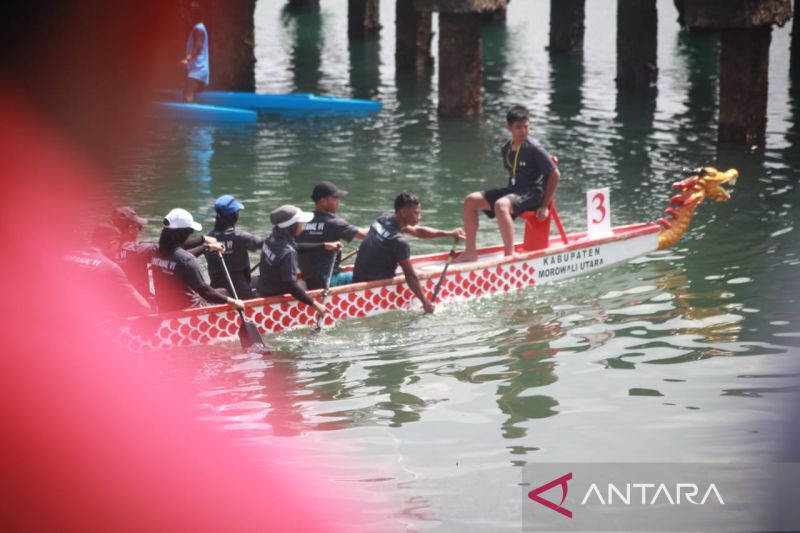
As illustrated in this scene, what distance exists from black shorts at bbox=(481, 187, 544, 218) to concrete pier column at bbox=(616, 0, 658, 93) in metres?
13.8

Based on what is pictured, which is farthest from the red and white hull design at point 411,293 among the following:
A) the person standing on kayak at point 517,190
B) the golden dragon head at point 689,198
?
the person standing on kayak at point 517,190

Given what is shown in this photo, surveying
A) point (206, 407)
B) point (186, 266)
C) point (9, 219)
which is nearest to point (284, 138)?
point (9, 219)

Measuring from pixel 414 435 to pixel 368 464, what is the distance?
2.12 feet

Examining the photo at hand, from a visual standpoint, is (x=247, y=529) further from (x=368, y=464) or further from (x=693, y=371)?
(x=693, y=371)

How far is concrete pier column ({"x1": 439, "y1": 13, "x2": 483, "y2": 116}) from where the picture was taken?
2172 cm

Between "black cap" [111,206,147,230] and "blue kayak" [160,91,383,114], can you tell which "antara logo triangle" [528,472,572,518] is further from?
"blue kayak" [160,91,383,114]

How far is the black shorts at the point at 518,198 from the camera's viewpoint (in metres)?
13.5

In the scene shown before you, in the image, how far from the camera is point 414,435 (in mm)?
9406

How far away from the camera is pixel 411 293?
12.6 metres

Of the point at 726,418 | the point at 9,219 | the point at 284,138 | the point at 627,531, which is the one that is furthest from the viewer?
the point at 284,138

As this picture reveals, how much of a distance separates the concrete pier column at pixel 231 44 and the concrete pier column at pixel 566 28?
1111 cm

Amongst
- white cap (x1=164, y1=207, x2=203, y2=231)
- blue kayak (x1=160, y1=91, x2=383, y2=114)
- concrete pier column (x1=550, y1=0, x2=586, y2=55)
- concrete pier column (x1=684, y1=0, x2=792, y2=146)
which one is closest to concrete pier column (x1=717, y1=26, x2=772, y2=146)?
concrete pier column (x1=684, y1=0, x2=792, y2=146)

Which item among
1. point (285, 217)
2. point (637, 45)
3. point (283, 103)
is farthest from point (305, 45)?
point (285, 217)

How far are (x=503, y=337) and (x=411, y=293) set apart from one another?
125 centimetres
